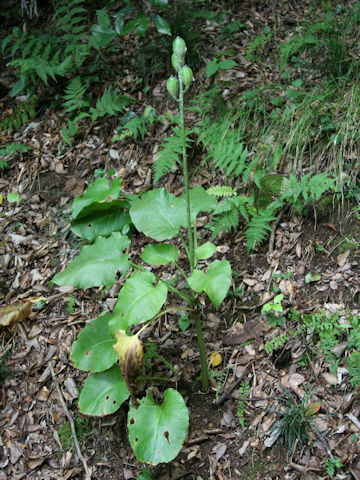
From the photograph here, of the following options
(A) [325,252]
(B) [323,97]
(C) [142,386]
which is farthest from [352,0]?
(C) [142,386]

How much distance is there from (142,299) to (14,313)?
61.1 inches

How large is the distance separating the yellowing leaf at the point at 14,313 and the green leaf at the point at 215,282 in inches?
66.3

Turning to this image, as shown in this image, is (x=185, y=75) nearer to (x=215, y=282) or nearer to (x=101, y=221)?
(x=215, y=282)

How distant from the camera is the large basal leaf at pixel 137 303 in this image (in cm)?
221

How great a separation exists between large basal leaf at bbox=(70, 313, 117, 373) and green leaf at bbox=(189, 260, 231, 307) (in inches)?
25.7

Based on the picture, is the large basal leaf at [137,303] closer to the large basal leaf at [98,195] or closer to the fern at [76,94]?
the large basal leaf at [98,195]

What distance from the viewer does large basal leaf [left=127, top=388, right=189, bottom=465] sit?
88.7 inches

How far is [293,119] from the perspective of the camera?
355 cm

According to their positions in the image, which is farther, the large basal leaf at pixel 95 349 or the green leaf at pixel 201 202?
the green leaf at pixel 201 202

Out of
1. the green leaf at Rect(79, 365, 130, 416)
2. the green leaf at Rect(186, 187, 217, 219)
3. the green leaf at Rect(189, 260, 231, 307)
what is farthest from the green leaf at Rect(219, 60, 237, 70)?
the green leaf at Rect(79, 365, 130, 416)

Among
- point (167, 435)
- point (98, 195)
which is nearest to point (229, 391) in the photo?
point (167, 435)

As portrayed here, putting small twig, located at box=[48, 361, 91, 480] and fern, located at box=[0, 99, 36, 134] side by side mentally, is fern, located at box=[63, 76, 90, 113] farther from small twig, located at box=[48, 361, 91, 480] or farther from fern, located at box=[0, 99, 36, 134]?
small twig, located at box=[48, 361, 91, 480]

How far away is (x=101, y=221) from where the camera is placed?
3236mm

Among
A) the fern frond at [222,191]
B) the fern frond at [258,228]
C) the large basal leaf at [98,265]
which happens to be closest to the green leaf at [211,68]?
the fern frond at [222,191]
